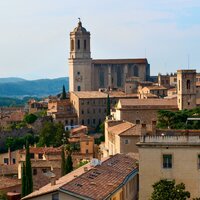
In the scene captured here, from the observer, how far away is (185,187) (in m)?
28.0

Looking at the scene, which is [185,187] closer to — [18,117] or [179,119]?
[179,119]

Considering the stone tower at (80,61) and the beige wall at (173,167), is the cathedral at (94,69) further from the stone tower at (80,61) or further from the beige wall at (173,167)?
the beige wall at (173,167)

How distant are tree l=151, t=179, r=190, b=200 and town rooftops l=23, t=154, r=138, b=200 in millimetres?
1759

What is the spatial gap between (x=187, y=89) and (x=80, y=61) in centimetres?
5504

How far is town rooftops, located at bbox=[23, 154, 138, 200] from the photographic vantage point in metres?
25.3

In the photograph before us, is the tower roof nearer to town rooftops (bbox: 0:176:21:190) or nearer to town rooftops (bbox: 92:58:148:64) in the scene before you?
town rooftops (bbox: 92:58:148:64)

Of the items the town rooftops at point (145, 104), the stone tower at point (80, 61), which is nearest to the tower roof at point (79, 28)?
the stone tower at point (80, 61)

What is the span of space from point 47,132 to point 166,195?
186 ft

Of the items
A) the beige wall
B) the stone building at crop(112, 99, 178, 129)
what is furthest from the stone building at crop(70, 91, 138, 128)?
the beige wall

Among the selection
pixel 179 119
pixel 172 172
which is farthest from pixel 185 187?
pixel 179 119

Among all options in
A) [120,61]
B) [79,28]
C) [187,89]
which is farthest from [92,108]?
[120,61]

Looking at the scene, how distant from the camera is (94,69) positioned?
133750mm

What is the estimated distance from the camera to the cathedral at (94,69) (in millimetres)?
130000

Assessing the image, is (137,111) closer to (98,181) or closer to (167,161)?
(167,161)
